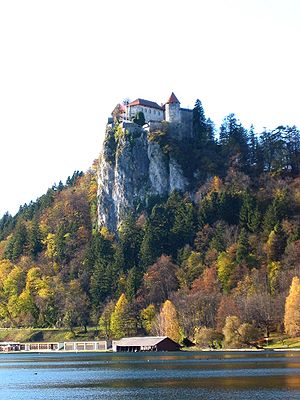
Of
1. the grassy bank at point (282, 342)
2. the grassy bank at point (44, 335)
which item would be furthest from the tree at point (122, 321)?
the grassy bank at point (282, 342)

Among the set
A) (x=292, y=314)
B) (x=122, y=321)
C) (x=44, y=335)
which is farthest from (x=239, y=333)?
(x=44, y=335)

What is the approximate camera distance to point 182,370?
87.7m

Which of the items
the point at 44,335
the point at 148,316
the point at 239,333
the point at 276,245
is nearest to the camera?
the point at 239,333

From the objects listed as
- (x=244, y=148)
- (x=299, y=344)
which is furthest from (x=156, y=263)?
(x=299, y=344)

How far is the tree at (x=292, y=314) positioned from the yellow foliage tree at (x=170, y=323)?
23.8 meters

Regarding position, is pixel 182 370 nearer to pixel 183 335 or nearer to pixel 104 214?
pixel 183 335

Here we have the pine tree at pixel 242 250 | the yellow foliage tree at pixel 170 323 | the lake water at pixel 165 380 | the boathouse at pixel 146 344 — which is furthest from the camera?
the pine tree at pixel 242 250

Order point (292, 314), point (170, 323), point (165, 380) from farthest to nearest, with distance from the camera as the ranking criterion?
point (170, 323)
point (292, 314)
point (165, 380)

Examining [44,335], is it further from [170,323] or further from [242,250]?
[242,250]

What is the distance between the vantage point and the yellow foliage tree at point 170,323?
141125 mm

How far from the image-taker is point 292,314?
395ft

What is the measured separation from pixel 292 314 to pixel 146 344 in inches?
1181

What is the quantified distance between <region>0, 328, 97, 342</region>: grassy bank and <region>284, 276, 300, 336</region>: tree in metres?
53.1

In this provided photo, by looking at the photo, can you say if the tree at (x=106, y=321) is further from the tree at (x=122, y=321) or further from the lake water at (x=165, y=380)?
the lake water at (x=165, y=380)
